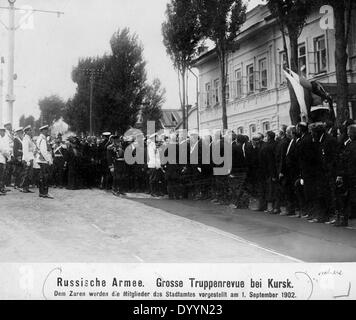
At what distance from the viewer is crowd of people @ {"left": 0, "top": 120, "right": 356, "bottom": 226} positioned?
623cm

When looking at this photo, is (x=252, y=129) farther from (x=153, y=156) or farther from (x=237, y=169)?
(x=237, y=169)

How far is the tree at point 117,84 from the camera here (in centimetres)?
624

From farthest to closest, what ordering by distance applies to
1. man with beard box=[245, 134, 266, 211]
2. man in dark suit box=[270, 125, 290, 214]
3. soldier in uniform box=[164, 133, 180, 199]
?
1. soldier in uniform box=[164, 133, 180, 199]
2. man with beard box=[245, 134, 266, 211]
3. man in dark suit box=[270, 125, 290, 214]

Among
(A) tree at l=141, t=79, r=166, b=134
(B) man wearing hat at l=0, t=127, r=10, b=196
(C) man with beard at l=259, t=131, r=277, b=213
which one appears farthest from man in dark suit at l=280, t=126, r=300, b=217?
(B) man wearing hat at l=0, t=127, r=10, b=196

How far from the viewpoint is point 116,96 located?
7.73 m

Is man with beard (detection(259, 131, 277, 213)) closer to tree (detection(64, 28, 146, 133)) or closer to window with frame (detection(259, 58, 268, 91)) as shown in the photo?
tree (detection(64, 28, 146, 133))

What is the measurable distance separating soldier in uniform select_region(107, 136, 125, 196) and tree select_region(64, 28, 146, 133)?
0.38 metres

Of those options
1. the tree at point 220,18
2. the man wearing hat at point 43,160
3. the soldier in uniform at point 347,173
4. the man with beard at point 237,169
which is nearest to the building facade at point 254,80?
the tree at point 220,18

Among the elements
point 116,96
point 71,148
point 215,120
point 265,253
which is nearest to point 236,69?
point 215,120

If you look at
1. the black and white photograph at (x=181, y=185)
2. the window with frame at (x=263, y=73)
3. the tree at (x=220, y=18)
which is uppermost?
the window with frame at (x=263, y=73)

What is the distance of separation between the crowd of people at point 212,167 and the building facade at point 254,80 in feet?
11.5

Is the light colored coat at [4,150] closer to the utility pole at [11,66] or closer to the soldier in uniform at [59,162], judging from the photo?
the soldier in uniform at [59,162]

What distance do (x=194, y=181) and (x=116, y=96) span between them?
219 cm
